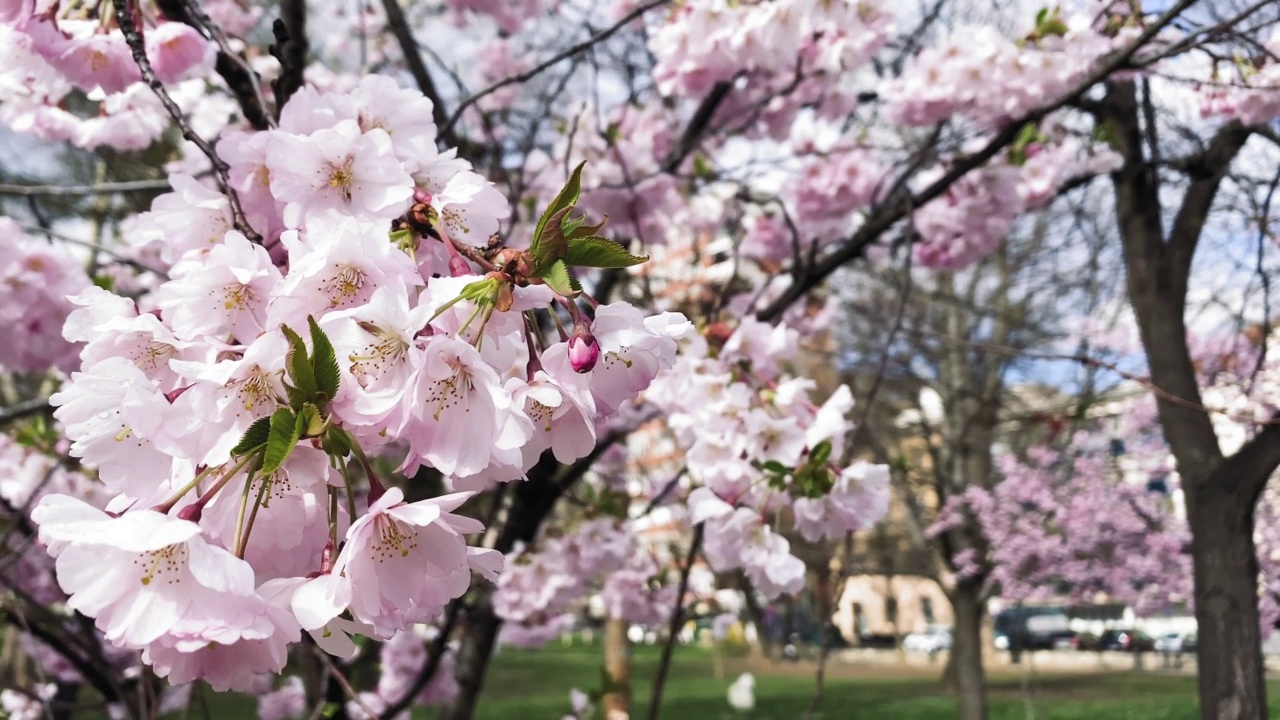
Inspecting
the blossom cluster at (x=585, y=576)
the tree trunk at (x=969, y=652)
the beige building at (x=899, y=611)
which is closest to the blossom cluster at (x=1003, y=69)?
the blossom cluster at (x=585, y=576)

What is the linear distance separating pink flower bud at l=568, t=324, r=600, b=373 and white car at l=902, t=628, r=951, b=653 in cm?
2938

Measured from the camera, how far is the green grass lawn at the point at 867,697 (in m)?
11.4

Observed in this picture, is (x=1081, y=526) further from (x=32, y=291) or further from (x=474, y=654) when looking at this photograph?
(x=32, y=291)

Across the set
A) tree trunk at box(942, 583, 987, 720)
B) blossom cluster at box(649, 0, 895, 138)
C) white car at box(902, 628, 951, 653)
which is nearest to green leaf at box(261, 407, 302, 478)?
blossom cluster at box(649, 0, 895, 138)

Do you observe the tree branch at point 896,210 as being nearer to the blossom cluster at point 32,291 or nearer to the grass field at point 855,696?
the blossom cluster at point 32,291

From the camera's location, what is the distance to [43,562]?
3480 millimetres

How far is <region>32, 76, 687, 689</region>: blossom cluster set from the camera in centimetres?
64

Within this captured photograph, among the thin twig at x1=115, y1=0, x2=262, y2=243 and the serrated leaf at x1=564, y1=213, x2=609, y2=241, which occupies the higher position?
the thin twig at x1=115, y1=0, x2=262, y2=243

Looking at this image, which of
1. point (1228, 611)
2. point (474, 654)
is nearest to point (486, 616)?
point (474, 654)

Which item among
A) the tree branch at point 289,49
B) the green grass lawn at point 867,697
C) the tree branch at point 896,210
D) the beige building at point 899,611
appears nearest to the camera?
the tree branch at point 289,49

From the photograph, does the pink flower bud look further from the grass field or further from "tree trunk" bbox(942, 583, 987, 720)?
"tree trunk" bbox(942, 583, 987, 720)

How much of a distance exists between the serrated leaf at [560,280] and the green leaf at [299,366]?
19cm

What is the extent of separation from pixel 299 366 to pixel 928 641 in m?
31.1

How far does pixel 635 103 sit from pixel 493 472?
10.2ft
